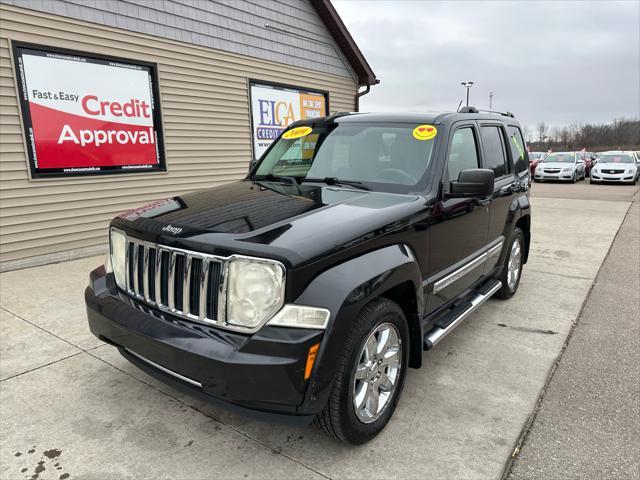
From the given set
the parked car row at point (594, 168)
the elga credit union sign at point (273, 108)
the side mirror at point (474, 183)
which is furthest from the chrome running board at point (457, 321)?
the parked car row at point (594, 168)

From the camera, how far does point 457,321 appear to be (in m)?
3.27

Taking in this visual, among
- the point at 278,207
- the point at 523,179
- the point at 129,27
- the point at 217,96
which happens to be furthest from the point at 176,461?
the point at 217,96

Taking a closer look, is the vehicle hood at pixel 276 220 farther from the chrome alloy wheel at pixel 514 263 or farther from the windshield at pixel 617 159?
the windshield at pixel 617 159

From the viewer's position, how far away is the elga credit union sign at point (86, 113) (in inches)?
234

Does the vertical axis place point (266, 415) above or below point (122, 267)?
below

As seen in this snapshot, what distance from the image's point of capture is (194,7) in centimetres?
771

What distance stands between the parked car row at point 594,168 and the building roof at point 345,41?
11192 mm

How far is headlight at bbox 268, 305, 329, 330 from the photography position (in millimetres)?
2020

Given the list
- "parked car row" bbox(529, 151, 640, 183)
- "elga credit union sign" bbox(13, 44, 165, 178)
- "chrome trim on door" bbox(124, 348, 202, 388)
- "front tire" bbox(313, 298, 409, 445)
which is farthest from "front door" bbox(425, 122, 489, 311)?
"parked car row" bbox(529, 151, 640, 183)

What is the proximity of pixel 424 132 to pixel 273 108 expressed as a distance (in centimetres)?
670

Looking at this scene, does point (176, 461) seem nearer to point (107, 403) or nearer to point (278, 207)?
point (107, 403)

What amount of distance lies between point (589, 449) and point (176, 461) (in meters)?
2.21

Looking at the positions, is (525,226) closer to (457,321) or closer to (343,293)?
(457,321)

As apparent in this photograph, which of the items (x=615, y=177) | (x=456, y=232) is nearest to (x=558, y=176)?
(x=615, y=177)
